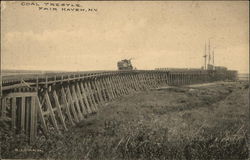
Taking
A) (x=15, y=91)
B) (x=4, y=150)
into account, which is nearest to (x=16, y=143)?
(x=4, y=150)

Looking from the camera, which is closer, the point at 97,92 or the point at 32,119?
the point at 32,119

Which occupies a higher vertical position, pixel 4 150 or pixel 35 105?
pixel 35 105

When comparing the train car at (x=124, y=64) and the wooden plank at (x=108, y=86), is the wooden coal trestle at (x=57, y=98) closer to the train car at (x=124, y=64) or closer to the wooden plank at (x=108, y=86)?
the wooden plank at (x=108, y=86)

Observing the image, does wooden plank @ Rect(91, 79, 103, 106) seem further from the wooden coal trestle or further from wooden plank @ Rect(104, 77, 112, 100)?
wooden plank @ Rect(104, 77, 112, 100)

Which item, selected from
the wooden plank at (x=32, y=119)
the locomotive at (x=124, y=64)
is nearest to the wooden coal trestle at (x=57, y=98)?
the wooden plank at (x=32, y=119)

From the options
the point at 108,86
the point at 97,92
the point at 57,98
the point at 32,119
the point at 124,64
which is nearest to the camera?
the point at 32,119

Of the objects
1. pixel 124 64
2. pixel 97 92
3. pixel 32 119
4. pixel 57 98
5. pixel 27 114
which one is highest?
pixel 124 64

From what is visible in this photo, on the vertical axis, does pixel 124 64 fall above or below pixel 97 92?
above

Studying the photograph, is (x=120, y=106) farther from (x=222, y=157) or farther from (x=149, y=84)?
(x=149, y=84)

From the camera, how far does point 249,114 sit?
15.0m

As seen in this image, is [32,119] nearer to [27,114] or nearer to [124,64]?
[27,114]

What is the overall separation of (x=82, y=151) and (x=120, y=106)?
11.4 m

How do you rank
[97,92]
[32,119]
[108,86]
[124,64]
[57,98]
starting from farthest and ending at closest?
[124,64], [108,86], [97,92], [57,98], [32,119]

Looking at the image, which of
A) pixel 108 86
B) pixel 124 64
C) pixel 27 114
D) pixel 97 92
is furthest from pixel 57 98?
pixel 124 64
